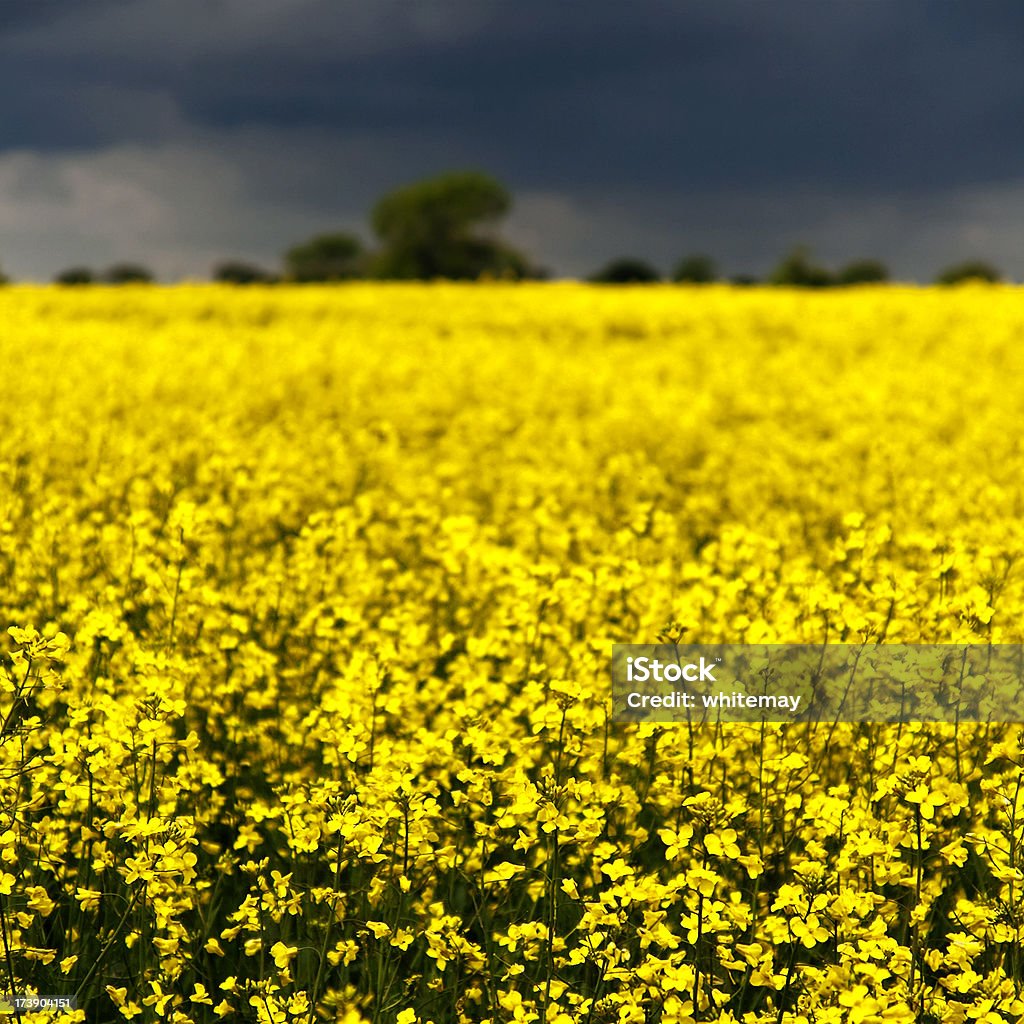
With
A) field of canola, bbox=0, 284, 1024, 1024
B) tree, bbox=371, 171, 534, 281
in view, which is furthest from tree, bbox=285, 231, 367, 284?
field of canola, bbox=0, 284, 1024, 1024

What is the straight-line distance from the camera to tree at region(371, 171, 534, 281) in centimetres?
6619

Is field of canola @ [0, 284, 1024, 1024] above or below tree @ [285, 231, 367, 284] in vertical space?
below

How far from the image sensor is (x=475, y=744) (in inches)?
135

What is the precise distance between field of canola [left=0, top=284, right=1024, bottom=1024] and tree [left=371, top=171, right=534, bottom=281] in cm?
5517

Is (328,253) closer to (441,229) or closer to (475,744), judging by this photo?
(441,229)

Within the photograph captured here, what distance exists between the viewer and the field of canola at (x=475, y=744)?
10.3ft

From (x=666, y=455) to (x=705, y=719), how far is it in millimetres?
6616

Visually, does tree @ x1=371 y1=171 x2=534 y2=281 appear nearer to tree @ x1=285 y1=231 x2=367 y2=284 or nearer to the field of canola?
tree @ x1=285 y1=231 x2=367 y2=284

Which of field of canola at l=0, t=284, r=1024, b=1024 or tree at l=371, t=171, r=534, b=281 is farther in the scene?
tree at l=371, t=171, r=534, b=281

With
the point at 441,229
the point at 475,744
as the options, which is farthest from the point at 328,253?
the point at 475,744

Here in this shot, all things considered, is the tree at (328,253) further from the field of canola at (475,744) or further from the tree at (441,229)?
the field of canola at (475,744)

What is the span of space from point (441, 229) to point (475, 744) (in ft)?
233

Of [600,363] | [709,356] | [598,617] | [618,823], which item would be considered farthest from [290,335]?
[618,823]

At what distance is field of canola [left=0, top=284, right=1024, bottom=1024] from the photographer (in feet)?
10.3
